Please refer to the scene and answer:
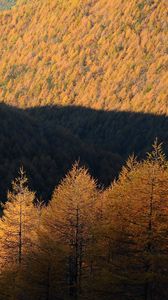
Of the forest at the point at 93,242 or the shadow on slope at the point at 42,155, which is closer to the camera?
the forest at the point at 93,242

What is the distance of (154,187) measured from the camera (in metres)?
30.4

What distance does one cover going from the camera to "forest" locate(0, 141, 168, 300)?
29656mm

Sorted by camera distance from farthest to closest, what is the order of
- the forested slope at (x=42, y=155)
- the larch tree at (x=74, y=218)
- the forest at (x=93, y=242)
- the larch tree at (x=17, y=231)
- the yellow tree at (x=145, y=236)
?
→ 1. the forested slope at (x=42, y=155)
2. the larch tree at (x=17, y=231)
3. the larch tree at (x=74, y=218)
4. the forest at (x=93, y=242)
5. the yellow tree at (x=145, y=236)

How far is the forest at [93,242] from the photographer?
1168 inches

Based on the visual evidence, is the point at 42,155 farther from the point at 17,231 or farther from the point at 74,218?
the point at 74,218

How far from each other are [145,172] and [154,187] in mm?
913

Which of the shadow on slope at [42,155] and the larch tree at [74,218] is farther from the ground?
the shadow on slope at [42,155]

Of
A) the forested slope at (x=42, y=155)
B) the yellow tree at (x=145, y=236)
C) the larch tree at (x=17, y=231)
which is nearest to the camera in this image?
the yellow tree at (x=145, y=236)

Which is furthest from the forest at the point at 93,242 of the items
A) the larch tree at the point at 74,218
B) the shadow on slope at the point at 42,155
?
the shadow on slope at the point at 42,155

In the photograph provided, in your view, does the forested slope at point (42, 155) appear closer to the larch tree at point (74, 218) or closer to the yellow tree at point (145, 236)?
the larch tree at point (74, 218)

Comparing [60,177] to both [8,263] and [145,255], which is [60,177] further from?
[145,255]

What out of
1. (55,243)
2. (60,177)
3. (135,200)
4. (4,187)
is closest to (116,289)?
(135,200)

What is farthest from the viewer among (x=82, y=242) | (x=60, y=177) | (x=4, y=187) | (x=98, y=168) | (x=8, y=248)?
(x=98, y=168)

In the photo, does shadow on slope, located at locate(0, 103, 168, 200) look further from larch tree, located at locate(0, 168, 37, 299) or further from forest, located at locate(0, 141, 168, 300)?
forest, located at locate(0, 141, 168, 300)
